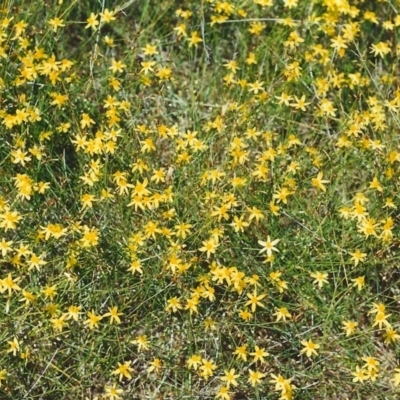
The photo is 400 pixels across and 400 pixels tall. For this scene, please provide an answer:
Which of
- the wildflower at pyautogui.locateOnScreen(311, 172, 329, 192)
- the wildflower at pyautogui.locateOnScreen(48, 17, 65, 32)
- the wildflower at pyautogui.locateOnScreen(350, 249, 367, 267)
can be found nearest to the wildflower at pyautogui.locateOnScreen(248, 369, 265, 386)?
the wildflower at pyautogui.locateOnScreen(350, 249, 367, 267)

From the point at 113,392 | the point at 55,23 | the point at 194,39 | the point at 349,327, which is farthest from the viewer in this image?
the point at 194,39

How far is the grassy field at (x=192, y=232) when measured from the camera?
3.12 m

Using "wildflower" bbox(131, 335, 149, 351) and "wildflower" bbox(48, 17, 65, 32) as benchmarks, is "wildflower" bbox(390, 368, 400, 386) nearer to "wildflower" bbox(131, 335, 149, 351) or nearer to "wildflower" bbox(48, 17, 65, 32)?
"wildflower" bbox(131, 335, 149, 351)

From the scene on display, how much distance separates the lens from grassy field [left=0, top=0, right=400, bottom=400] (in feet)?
10.2

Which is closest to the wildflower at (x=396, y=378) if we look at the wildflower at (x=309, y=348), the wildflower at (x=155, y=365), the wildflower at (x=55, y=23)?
the wildflower at (x=309, y=348)

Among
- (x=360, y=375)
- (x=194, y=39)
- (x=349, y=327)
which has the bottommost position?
(x=360, y=375)

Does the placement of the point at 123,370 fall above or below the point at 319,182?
below

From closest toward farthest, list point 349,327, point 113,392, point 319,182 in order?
1. point 113,392
2. point 349,327
3. point 319,182

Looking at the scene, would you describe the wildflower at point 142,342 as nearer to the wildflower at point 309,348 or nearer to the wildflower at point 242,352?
the wildflower at point 242,352

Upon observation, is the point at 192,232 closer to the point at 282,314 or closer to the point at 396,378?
the point at 282,314

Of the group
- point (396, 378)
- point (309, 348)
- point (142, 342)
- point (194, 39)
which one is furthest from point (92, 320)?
point (194, 39)

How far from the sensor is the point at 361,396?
3.23 meters

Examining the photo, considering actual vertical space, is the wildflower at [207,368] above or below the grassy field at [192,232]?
below

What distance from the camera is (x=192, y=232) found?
319 cm
